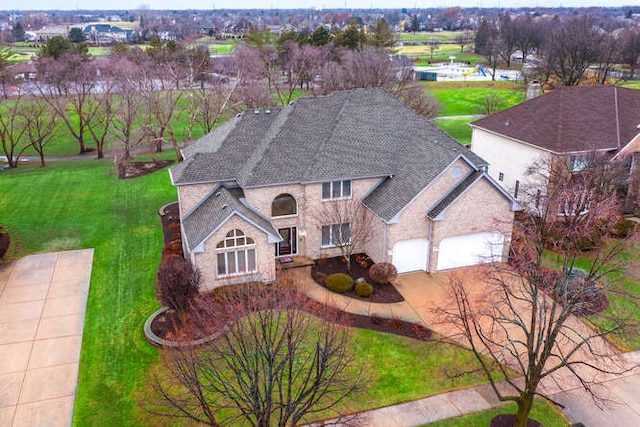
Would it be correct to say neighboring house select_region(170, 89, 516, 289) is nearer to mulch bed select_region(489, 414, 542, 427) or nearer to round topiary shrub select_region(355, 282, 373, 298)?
round topiary shrub select_region(355, 282, 373, 298)

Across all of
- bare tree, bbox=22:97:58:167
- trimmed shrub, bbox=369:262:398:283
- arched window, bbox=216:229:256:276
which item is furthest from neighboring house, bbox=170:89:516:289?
bare tree, bbox=22:97:58:167

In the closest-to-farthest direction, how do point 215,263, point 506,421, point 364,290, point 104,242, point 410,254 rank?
point 506,421 < point 215,263 < point 364,290 < point 410,254 < point 104,242

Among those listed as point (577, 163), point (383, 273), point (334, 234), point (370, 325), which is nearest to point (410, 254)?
point (383, 273)

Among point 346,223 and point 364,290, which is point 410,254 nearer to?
point 364,290

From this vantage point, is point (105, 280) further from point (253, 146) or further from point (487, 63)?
point (487, 63)

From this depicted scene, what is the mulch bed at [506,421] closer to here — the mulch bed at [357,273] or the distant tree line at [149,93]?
the mulch bed at [357,273]

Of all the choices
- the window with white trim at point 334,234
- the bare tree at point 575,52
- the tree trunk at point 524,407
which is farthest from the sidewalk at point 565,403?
the bare tree at point 575,52

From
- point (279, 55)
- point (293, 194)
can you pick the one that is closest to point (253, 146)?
point (293, 194)
